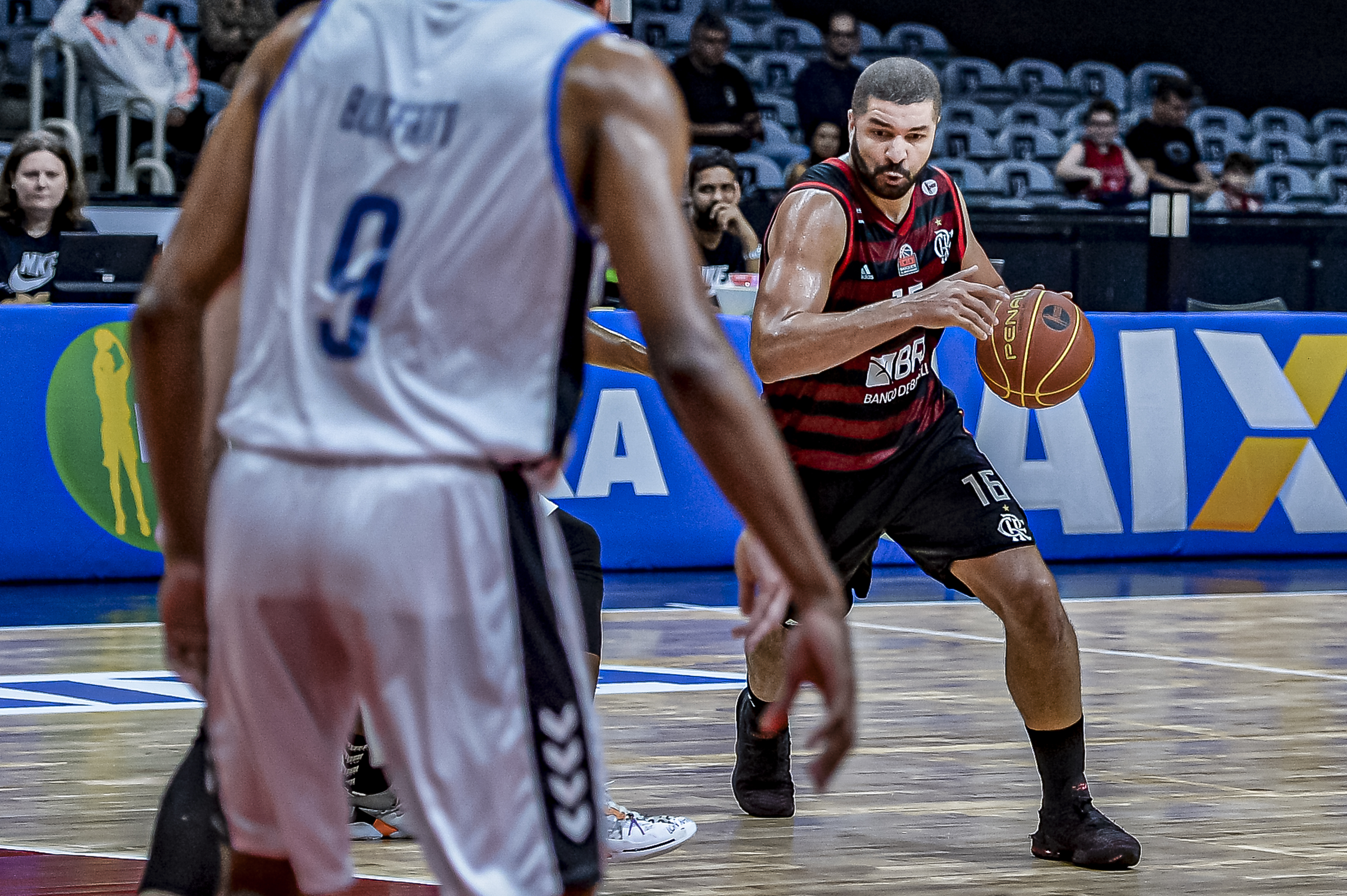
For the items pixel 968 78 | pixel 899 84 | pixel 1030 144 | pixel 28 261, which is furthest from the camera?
pixel 968 78

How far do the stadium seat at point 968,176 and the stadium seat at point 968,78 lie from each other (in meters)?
2.46

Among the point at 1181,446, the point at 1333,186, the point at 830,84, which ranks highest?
the point at 830,84

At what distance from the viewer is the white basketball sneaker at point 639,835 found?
4.13 metres

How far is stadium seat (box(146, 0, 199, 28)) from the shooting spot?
12531 millimetres

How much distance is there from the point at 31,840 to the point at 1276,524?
7.06 metres

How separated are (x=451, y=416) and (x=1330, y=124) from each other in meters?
16.3

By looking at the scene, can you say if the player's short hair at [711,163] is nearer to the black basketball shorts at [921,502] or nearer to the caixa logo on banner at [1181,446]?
the caixa logo on banner at [1181,446]

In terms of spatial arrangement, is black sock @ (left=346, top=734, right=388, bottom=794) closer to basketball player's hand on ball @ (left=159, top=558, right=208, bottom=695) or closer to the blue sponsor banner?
basketball player's hand on ball @ (left=159, top=558, right=208, bottom=695)

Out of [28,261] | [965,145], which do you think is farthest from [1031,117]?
[28,261]

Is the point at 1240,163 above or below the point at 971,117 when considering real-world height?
below

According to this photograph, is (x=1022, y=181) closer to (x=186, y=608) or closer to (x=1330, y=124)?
(x=1330, y=124)

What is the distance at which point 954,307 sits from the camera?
389 centimetres

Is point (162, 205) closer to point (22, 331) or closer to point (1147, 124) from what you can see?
point (22, 331)

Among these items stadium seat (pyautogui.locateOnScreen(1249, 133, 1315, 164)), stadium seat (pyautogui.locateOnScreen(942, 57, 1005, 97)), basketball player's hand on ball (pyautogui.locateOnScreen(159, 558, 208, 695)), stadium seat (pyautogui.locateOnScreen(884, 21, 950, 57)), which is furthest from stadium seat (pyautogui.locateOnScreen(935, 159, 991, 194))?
basketball player's hand on ball (pyautogui.locateOnScreen(159, 558, 208, 695))
